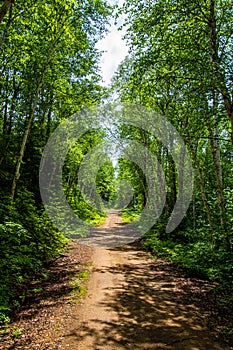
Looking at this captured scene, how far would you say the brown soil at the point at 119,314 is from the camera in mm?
4578

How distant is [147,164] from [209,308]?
18460mm

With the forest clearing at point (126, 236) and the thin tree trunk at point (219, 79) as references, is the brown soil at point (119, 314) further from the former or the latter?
the thin tree trunk at point (219, 79)

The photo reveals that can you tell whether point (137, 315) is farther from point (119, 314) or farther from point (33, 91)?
point (33, 91)

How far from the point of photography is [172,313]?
5.77 meters

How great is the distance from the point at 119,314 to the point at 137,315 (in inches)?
16.3

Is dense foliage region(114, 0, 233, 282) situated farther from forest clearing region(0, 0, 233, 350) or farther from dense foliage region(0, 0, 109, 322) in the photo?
dense foliage region(0, 0, 109, 322)

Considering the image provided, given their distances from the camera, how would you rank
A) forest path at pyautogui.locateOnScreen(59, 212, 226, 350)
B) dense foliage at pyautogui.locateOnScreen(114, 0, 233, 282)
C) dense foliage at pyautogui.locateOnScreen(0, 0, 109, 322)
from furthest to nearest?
A: dense foliage at pyautogui.locateOnScreen(0, 0, 109, 322) < dense foliage at pyautogui.locateOnScreen(114, 0, 233, 282) < forest path at pyautogui.locateOnScreen(59, 212, 226, 350)

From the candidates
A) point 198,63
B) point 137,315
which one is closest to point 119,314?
point 137,315

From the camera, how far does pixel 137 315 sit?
5.70 meters

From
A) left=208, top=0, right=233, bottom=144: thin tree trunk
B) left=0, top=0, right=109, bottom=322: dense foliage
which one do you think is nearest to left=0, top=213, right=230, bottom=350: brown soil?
left=0, top=0, right=109, bottom=322: dense foliage

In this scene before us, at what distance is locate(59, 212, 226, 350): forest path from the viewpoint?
4566mm

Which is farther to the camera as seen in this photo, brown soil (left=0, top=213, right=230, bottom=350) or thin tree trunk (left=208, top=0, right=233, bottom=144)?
thin tree trunk (left=208, top=0, right=233, bottom=144)

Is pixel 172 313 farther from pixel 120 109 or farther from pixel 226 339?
pixel 120 109

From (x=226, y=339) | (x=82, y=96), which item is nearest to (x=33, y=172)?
(x=82, y=96)
